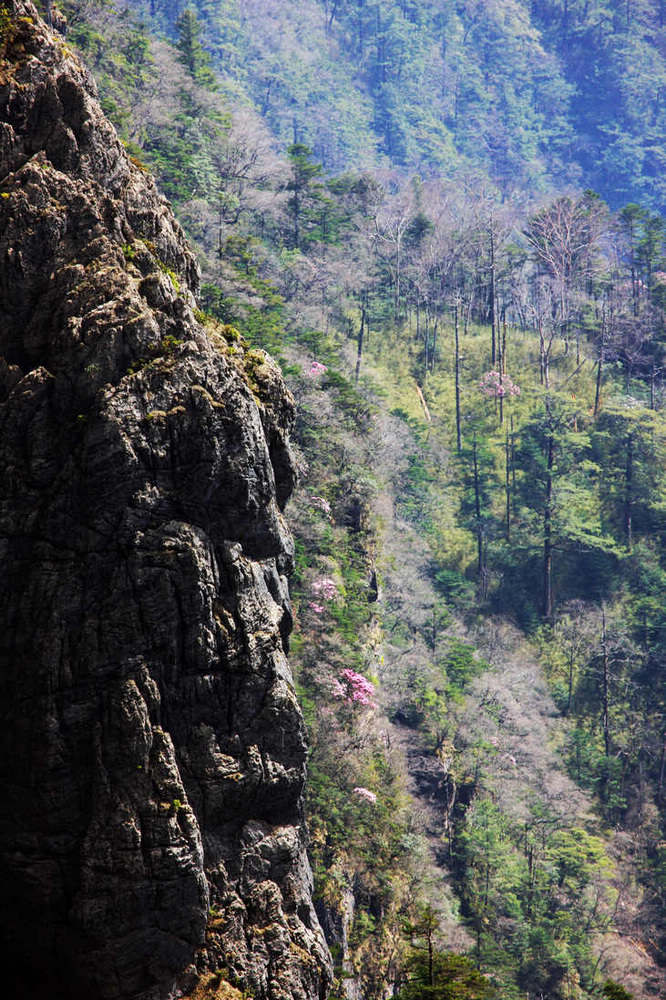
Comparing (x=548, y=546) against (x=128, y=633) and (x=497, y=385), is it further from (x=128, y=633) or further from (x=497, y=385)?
(x=128, y=633)

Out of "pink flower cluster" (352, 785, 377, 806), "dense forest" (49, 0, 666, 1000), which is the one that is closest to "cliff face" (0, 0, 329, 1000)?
"dense forest" (49, 0, 666, 1000)

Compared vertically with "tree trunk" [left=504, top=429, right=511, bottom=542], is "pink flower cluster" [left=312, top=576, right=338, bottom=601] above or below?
below

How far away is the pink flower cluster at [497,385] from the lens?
7725cm

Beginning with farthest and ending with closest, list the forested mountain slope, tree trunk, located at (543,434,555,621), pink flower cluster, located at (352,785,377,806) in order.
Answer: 1. the forested mountain slope
2. tree trunk, located at (543,434,555,621)
3. pink flower cluster, located at (352,785,377,806)

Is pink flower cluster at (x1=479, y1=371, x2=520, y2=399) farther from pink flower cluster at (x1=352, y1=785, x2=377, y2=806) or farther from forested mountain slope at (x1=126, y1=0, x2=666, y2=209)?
forested mountain slope at (x1=126, y1=0, x2=666, y2=209)

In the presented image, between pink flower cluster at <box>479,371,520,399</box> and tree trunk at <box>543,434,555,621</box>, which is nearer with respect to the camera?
tree trunk at <box>543,434,555,621</box>

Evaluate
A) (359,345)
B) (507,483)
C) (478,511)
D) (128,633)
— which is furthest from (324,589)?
(359,345)

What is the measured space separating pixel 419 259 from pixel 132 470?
76.8 metres

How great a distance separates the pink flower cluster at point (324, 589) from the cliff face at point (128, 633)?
20.9m

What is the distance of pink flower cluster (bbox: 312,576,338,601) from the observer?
4059 centimetres

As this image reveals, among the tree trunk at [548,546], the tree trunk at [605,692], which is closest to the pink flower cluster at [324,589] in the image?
the tree trunk at [605,692]

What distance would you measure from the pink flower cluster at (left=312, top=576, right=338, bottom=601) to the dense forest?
9 centimetres

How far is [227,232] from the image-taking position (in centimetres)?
6931

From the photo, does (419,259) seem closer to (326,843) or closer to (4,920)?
(326,843)
